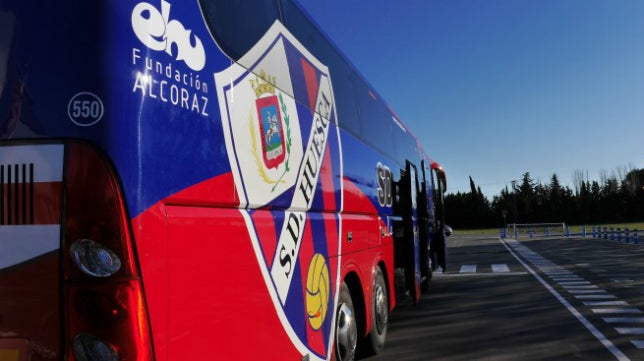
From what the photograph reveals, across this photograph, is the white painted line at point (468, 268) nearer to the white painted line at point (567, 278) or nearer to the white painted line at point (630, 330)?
the white painted line at point (567, 278)

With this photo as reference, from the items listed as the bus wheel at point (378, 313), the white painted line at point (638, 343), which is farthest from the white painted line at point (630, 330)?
the bus wheel at point (378, 313)

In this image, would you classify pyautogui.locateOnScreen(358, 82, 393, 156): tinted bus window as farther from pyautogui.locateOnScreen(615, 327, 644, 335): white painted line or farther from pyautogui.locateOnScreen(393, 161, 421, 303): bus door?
pyautogui.locateOnScreen(615, 327, 644, 335): white painted line

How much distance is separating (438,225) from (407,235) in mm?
5861

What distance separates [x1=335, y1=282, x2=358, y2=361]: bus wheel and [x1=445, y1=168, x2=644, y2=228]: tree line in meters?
84.3

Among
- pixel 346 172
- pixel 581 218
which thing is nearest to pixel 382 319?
pixel 346 172

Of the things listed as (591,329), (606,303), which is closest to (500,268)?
A: (606,303)

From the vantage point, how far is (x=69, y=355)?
2.04 meters

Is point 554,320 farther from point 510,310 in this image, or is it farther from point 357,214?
point 357,214

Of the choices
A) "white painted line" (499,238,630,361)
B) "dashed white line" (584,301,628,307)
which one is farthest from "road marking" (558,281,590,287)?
"dashed white line" (584,301,628,307)

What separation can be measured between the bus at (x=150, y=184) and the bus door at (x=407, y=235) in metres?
4.65

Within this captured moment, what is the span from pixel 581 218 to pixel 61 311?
107006 mm

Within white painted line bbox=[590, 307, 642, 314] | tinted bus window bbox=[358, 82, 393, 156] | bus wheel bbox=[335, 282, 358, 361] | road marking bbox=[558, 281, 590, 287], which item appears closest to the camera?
bus wheel bbox=[335, 282, 358, 361]

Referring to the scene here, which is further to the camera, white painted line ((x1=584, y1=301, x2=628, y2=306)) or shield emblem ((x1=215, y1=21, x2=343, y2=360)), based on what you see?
white painted line ((x1=584, y1=301, x2=628, y2=306))

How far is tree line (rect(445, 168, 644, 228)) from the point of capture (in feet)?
315
